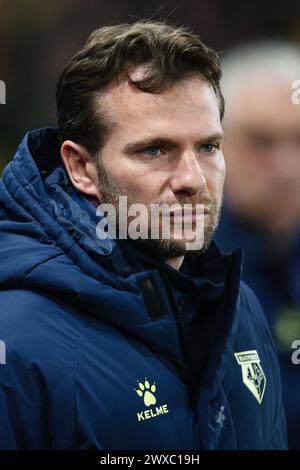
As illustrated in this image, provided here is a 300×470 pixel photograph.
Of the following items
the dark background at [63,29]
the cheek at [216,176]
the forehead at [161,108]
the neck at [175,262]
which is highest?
the dark background at [63,29]

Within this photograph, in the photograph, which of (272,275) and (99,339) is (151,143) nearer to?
(99,339)

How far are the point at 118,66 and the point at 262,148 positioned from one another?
157 centimetres

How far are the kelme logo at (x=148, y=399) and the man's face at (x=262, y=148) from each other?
65.4 inches

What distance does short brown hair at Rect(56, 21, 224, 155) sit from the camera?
1611 millimetres

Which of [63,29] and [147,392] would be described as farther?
[63,29]

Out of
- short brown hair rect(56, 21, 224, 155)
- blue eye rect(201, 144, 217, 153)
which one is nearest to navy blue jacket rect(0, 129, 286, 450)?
short brown hair rect(56, 21, 224, 155)

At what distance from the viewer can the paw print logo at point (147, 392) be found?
147 centimetres

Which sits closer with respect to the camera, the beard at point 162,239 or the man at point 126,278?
the man at point 126,278

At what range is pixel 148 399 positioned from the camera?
1.48 metres

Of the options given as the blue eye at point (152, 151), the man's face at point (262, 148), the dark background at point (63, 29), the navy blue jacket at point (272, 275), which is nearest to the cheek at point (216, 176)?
the blue eye at point (152, 151)

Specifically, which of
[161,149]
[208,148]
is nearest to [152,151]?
[161,149]

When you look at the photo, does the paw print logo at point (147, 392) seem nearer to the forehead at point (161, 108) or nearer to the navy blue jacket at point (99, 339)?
the navy blue jacket at point (99, 339)

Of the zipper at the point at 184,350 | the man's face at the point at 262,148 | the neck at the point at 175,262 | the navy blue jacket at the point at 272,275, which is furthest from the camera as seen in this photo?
the man's face at the point at 262,148

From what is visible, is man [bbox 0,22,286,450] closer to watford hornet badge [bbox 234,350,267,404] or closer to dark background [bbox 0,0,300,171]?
watford hornet badge [bbox 234,350,267,404]
